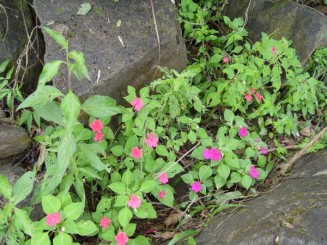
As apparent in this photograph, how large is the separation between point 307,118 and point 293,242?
1870mm

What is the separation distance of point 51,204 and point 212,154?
4.23 ft

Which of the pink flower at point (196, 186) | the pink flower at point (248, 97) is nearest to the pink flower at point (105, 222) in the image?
the pink flower at point (196, 186)

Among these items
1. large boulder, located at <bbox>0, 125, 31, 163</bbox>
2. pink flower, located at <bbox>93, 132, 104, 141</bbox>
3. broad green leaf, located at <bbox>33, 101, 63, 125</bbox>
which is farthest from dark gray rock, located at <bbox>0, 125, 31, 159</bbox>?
broad green leaf, located at <bbox>33, 101, 63, 125</bbox>

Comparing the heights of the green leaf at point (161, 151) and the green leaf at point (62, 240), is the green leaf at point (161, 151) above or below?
above

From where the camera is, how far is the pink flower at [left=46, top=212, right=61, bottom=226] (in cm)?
230

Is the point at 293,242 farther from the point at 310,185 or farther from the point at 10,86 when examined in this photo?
the point at 10,86

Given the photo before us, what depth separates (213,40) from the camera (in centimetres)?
423

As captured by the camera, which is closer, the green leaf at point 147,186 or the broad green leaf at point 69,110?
the broad green leaf at point 69,110

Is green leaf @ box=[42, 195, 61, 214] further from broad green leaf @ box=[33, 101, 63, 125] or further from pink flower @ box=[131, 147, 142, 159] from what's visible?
pink flower @ box=[131, 147, 142, 159]

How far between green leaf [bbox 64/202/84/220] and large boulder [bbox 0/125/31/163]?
886mm

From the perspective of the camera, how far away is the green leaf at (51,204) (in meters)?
2.35

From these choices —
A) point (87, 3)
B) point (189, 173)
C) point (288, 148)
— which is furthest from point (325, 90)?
point (87, 3)

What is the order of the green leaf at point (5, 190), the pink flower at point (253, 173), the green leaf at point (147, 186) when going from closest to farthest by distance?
the green leaf at point (5, 190) → the green leaf at point (147, 186) → the pink flower at point (253, 173)

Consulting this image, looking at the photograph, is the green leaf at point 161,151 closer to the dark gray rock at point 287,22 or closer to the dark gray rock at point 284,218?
the dark gray rock at point 284,218
